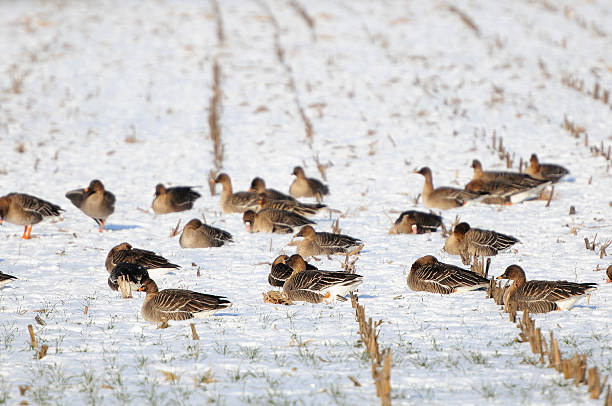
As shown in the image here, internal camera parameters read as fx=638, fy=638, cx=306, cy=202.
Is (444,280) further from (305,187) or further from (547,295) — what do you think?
(305,187)

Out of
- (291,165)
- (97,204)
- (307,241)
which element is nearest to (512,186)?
(307,241)

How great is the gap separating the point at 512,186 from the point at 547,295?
8.84 meters

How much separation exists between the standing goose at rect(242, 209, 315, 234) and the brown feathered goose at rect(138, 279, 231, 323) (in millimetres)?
6434

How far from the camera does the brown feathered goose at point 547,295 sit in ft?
30.2

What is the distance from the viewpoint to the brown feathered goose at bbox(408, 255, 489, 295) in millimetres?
10266

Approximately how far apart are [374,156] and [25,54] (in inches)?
930

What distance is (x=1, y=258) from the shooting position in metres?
13.1

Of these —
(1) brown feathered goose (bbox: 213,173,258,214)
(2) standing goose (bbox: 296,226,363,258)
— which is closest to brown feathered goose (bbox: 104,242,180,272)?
(2) standing goose (bbox: 296,226,363,258)

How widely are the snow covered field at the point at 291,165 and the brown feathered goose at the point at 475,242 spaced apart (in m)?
0.48

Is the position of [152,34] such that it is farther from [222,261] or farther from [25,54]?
[222,261]

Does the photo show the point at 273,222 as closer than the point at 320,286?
No

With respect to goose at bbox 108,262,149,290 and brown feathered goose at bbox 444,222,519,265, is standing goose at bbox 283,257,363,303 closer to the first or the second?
goose at bbox 108,262,149,290

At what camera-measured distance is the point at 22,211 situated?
49.4 ft

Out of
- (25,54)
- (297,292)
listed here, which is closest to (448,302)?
(297,292)
